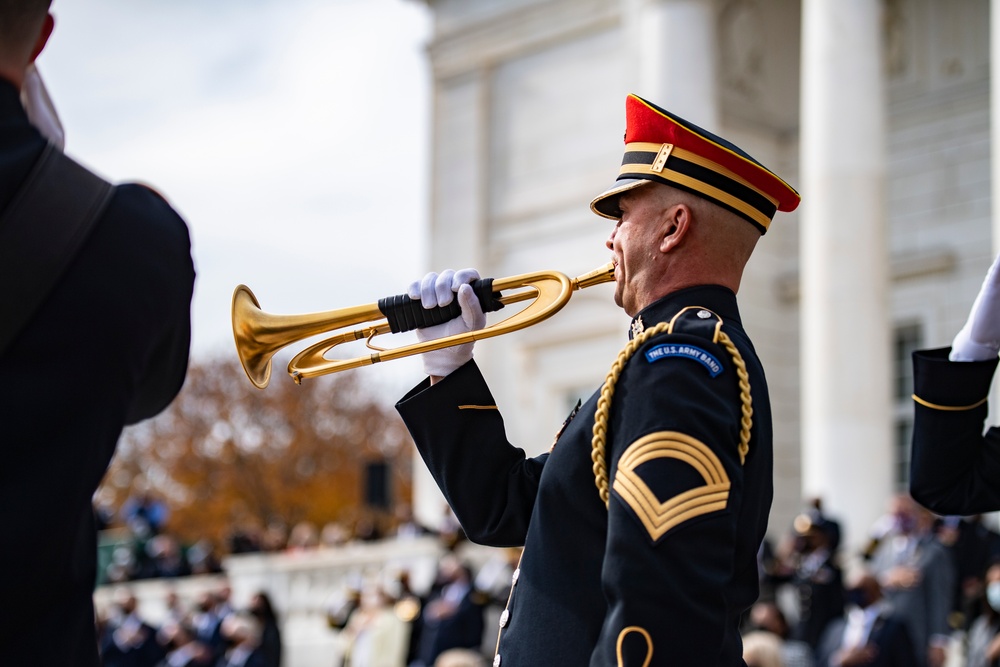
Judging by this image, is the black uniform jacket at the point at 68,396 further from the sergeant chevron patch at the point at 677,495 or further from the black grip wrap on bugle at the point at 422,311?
the black grip wrap on bugle at the point at 422,311

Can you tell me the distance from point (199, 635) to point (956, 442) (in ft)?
68.5

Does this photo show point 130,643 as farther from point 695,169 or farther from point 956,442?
point 695,169

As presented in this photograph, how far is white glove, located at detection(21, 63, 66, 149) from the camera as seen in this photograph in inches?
135

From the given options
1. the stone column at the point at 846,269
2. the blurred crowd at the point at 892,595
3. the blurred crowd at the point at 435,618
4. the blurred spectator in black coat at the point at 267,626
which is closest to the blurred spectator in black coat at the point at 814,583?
the blurred crowd at the point at 892,595

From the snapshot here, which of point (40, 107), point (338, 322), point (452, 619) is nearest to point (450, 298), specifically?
point (338, 322)

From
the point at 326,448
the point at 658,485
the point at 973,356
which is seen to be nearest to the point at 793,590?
the point at 973,356

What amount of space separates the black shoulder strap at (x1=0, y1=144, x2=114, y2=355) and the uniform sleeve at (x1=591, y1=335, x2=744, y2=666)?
1487 mm

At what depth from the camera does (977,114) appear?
28.0 metres

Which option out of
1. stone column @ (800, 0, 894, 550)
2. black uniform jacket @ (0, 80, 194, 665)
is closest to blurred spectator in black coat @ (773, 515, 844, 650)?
stone column @ (800, 0, 894, 550)

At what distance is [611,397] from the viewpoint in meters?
4.18

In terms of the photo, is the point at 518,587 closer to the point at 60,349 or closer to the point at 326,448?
the point at 60,349

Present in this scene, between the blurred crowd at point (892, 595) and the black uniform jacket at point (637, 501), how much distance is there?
10.0 meters

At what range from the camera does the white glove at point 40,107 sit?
11.3 feet

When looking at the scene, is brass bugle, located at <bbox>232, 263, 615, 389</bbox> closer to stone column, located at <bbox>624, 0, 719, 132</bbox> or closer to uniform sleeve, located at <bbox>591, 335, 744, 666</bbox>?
uniform sleeve, located at <bbox>591, 335, 744, 666</bbox>
